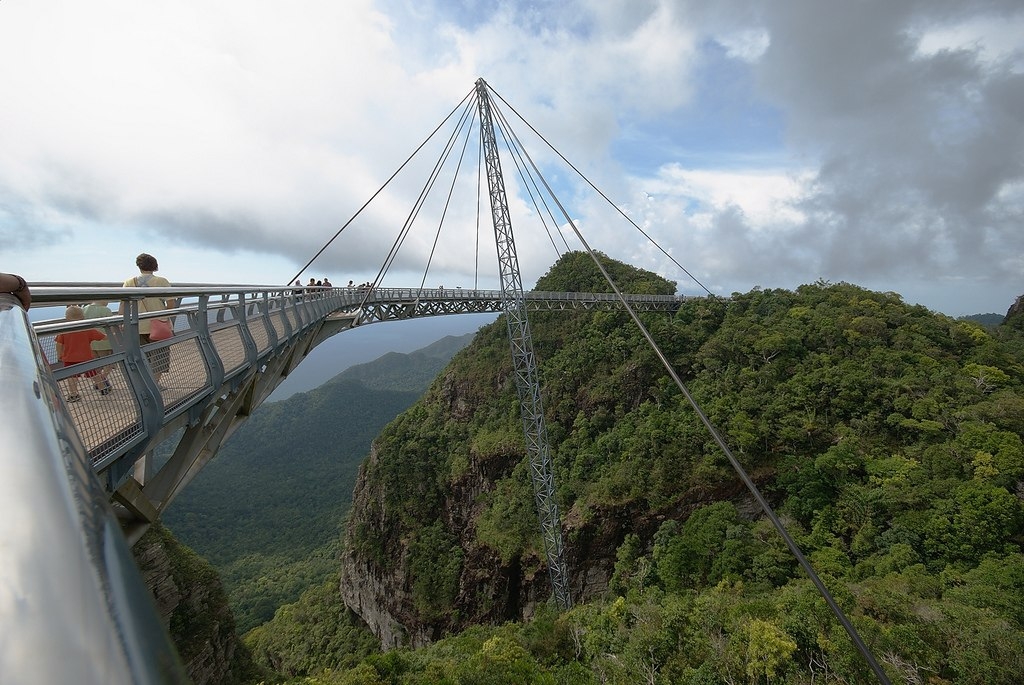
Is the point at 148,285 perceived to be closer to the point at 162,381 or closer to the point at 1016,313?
the point at 162,381

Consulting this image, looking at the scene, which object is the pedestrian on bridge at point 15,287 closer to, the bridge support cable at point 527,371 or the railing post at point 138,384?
the railing post at point 138,384

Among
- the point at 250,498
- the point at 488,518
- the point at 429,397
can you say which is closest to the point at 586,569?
the point at 488,518

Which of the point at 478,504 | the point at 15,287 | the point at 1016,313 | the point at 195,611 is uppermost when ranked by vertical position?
the point at 15,287

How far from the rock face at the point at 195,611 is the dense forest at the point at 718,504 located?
6.49 m

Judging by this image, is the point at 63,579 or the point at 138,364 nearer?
the point at 63,579

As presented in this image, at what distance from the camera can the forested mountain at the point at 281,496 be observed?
42812mm

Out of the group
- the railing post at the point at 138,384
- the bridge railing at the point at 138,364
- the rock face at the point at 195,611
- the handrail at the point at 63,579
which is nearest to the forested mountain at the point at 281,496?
the rock face at the point at 195,611

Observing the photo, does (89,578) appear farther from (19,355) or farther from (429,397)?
(429,397)

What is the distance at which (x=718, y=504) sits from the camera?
707 inches

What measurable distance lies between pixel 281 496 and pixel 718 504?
61.8 meters

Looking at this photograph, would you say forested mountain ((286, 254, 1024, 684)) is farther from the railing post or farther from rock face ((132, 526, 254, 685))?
the railing post

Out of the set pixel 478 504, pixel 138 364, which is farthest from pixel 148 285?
pixel 478 504

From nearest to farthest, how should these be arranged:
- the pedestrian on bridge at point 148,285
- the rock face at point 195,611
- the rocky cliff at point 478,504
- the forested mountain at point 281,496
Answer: the pedestrian on bridge at point 148,285 < the rock face at point 195,611 < the rocky cliff at point 478,504 < the forested mountain at point 281,496

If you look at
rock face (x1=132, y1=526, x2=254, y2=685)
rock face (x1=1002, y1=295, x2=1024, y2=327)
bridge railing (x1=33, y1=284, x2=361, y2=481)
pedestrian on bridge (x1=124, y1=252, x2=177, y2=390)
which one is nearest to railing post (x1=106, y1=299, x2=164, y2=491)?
bridge railing (x1=33, y1=284, x2=361, y2=481)
